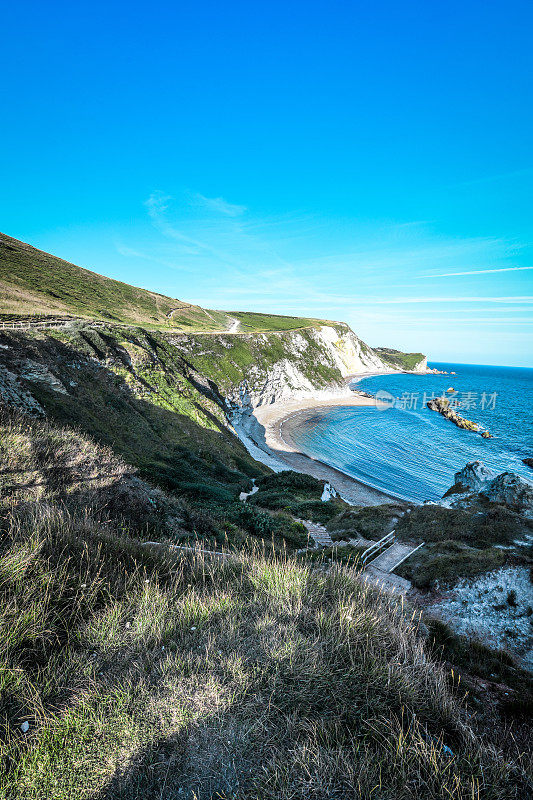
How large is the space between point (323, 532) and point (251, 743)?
1361 centimetres

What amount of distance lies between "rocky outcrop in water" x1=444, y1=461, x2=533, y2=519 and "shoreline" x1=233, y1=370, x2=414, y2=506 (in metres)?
8.49

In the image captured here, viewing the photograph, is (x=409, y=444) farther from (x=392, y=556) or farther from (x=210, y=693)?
(x=210, y=693)

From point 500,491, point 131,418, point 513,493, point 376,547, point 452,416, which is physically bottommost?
point 376,547

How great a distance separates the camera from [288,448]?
44.6 m

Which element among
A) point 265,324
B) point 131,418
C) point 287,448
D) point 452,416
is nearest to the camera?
point 131,418

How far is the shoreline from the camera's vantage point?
105 ft

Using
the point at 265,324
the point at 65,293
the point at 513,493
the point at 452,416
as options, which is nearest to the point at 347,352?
the point at 265,324

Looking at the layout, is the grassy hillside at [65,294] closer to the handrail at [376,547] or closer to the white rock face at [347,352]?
the handrail at [376,547]

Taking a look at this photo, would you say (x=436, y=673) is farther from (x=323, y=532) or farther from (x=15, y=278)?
(x=15, y=278)

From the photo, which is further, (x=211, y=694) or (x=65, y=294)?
(x=65, y=294)

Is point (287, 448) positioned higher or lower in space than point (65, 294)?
lower

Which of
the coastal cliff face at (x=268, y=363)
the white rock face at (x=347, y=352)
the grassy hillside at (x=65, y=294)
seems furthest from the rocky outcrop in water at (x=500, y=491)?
the white rock face at (x=347, y=352)

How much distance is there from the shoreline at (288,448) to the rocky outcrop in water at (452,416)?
1976cm

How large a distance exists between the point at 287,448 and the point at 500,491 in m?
29.6
